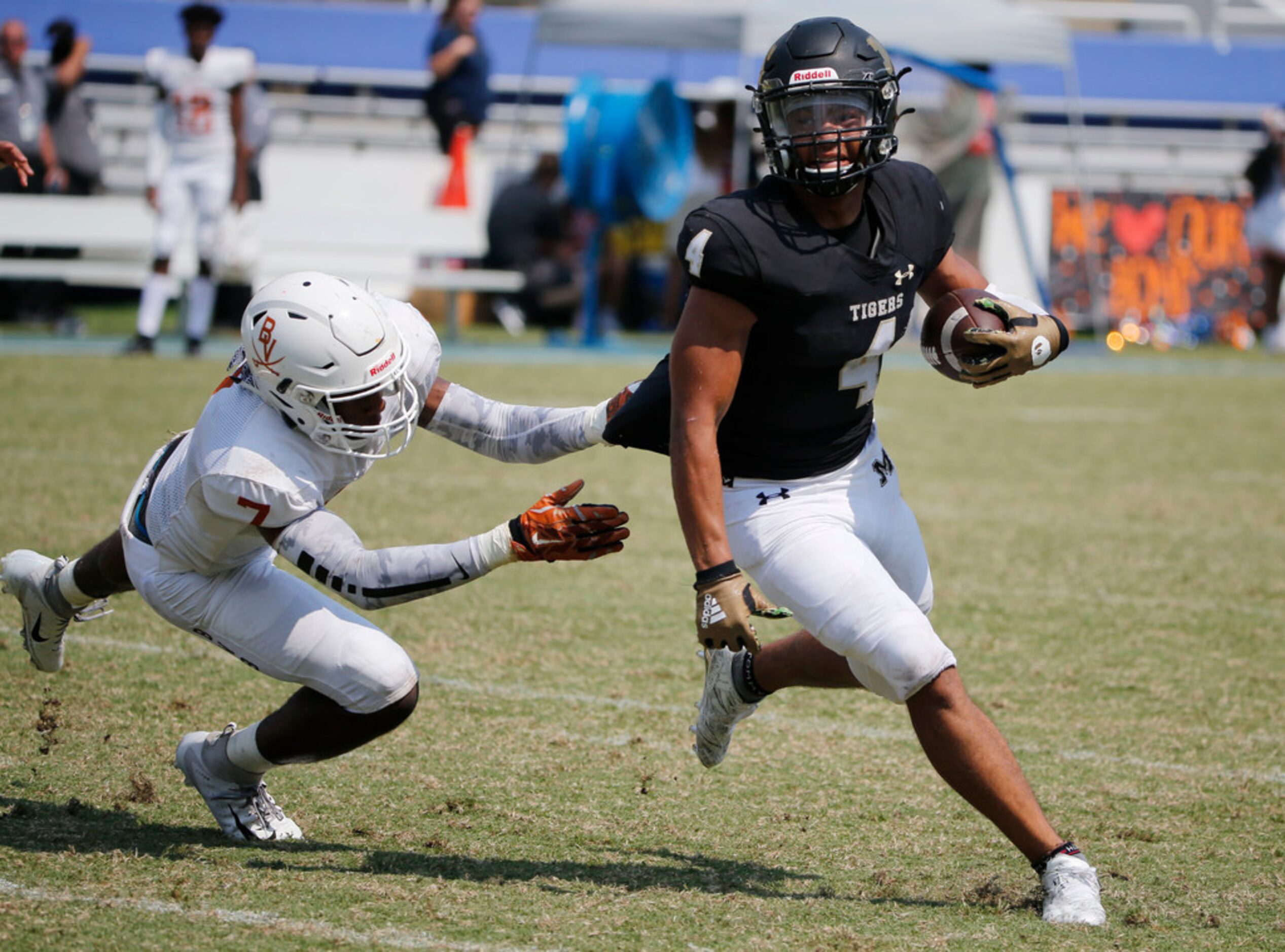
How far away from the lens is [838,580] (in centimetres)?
325

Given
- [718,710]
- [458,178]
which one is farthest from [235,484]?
[458,178]

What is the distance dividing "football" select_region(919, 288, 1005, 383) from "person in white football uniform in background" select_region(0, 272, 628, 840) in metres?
0.90

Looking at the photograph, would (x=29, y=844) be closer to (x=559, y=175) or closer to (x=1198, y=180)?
(x=559, y=175)

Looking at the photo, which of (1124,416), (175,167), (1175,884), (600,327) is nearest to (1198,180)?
(600,327)

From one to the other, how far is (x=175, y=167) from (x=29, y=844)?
882 cm

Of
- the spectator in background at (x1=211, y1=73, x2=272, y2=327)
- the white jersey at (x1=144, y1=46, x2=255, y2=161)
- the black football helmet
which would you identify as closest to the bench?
the spectator in background at (x1=211, y1=73, x2=272, y2=327)

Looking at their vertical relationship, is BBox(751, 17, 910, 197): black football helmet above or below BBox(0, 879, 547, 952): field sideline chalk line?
above

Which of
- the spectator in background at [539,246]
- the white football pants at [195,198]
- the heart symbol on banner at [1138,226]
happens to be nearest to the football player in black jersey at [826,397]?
the white football pants at [195,198]

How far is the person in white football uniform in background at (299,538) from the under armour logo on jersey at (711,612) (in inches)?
8.8

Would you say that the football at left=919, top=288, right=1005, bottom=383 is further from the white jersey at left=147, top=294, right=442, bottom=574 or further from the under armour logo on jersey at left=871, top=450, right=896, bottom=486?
the white jersey at left=147, top=294, right=442, bottom=574

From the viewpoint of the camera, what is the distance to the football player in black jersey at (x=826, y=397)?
318 cm

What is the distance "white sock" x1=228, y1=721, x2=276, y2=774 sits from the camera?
11.4 ft

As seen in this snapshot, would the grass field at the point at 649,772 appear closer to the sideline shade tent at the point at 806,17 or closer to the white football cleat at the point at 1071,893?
the white football cleat at the point at 1071,893

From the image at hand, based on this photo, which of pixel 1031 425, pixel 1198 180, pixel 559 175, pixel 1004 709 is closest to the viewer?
pixel 1004 709
